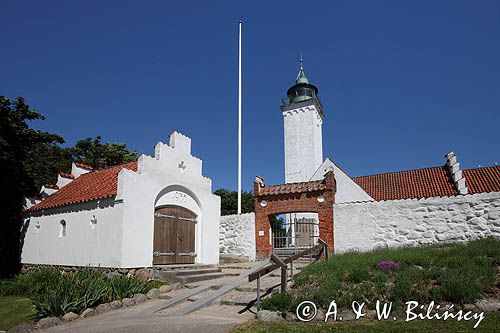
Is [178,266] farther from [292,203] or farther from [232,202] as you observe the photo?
[232,202]

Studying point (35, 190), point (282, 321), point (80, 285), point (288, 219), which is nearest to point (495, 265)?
point (282, 321)

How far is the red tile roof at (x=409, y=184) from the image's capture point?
65.9 ft

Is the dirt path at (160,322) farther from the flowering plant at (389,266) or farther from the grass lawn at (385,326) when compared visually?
the flowering plant at (389,266)

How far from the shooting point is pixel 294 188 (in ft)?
59.2

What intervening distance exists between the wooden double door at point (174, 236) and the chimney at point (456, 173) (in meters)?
13.3

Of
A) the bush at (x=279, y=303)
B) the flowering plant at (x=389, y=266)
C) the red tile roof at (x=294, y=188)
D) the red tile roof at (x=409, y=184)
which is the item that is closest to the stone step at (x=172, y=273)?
the bush at (x=279, y=303)

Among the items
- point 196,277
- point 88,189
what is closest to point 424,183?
point 196,277

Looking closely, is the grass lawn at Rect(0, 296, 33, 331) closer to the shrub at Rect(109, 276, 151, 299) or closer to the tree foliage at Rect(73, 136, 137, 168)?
the shrub at Rect(109, 276, 151, 299)

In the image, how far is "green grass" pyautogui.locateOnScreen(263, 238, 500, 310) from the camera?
25.5 ft

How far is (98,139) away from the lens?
33.3 m

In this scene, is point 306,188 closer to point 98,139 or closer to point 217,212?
point 217,212

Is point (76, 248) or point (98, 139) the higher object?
point (98, 139)

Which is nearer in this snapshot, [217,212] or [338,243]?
[338,243]

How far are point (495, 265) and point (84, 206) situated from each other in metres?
13.2
